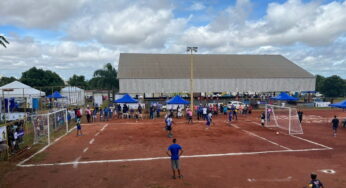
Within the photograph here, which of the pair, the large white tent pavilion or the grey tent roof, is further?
the grey tent roof

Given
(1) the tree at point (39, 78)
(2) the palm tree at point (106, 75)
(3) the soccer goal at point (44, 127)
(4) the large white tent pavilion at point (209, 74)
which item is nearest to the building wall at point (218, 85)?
(4) the large white tent pavilion at point (209, 74)

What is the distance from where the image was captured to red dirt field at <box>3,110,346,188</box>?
9.79m

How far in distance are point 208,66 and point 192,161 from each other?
44719 mm

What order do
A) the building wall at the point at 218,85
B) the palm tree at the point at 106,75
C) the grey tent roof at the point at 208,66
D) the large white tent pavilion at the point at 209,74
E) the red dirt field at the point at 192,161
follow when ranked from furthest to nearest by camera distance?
the palm tree at the point at 106,75, the grey tent roof at the point at 208,66, the large white tent pavilion at the point at 209,74, the building wall at the point at 218,85, the red dirt field at the point at 192,161

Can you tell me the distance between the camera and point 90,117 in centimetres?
2669

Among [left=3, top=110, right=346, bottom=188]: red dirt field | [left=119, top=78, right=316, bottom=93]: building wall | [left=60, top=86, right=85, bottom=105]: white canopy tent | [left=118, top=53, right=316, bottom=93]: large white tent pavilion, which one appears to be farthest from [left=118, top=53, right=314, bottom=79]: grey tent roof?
[left=3, top=110, right=346, bottom=188]: red dirt field

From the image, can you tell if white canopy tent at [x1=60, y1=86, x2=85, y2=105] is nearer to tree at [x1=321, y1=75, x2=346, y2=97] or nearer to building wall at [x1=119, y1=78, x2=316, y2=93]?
building wall at [x1=119, y1=78, x2=316, y2=93]

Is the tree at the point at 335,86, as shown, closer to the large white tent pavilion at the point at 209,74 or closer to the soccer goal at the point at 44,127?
the large white tent pavilion at the point at 209,74

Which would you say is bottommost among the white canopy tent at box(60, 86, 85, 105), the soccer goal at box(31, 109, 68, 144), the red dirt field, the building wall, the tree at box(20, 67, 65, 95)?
the red dirt field

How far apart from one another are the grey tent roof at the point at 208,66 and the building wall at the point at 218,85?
36.2 inches

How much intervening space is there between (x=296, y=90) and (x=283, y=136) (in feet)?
139

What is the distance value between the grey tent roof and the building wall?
92 cm

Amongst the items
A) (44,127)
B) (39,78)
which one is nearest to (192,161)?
(44,127)

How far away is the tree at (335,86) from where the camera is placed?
65938 millimetres
